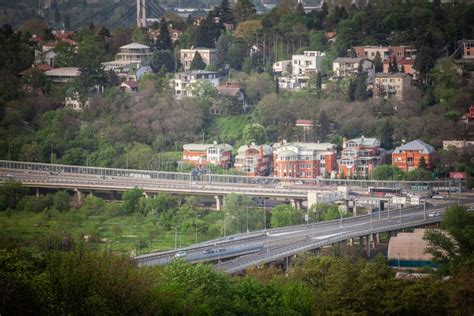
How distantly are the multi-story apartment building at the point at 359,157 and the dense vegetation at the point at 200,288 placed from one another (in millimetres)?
11053

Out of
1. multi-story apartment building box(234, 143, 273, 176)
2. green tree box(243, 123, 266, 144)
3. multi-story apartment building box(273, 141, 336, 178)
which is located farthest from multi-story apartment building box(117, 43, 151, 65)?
multi-story apartment building box(273, 141, 336, 178)

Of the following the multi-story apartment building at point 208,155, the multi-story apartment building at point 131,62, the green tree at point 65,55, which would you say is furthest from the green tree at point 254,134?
the green tree at point 65,55

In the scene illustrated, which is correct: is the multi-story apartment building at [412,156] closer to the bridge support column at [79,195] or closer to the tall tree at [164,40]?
the bridge support column at [79,195]

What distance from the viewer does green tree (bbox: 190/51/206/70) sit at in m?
47.4

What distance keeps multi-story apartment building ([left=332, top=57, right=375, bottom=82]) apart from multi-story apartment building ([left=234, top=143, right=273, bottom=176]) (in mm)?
4667

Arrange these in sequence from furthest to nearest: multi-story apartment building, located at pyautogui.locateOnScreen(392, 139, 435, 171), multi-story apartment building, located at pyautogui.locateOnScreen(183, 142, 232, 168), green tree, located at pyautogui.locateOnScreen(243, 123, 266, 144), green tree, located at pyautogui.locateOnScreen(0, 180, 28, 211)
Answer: green tree, located at pyautogui.locateOnScreen(243, 123, 266, 144) < multi-story apartment building, located at pyautogui.locateOnScreen(183, 142, 232, 168) < multi-story apartment building, located at pyautogui.locateOnScreen(392, 139, 435, 171) < green tree, located at pyautogui.locateOnScreen(0, 180, 28, 211)

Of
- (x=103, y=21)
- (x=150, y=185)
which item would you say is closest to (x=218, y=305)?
(x=150, y=185)

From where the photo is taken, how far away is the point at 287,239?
33.9 metres

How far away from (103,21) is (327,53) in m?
10.5

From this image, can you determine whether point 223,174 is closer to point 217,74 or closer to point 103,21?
point 217,74

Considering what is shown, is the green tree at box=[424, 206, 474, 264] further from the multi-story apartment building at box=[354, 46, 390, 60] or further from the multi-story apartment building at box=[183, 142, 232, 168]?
the multi-story apartment building at box=[354, 46, 390, 60]

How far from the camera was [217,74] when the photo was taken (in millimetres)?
46969

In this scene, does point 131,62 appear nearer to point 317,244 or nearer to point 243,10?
point 243,10

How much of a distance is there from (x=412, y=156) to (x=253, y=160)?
2.92m
